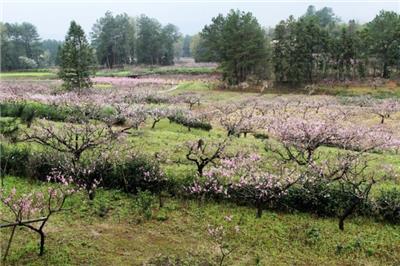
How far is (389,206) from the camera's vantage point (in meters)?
16.6

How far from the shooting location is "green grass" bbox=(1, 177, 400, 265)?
1417 centimetres

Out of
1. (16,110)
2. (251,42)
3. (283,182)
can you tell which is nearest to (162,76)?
(251,42)

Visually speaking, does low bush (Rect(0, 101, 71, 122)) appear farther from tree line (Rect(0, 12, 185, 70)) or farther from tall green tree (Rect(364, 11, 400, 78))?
tree line (Rect(0, 12, 185, 70))

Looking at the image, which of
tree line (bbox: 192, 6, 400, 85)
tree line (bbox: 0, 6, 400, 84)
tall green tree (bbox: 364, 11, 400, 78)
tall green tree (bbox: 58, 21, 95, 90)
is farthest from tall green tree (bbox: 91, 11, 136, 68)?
tall green tree (bbox: 364, 11, 400, 78)

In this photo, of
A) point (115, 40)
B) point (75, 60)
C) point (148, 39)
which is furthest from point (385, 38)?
point (115, 40)

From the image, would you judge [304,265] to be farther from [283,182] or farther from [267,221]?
[283,182]

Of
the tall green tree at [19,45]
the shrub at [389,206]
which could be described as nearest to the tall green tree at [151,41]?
the tall green tree at [19,45]

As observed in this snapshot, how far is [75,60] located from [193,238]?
1535 inches

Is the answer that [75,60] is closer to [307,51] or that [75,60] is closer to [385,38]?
[307,51]

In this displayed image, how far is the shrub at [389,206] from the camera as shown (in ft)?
54.3

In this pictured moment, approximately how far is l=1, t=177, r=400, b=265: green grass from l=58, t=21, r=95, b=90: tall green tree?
34287 mm

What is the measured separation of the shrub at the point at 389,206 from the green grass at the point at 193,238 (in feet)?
1.67

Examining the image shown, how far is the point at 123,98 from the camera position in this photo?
4384 cm

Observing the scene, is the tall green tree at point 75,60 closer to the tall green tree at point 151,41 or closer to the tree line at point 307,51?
the tree line at point 307,51
